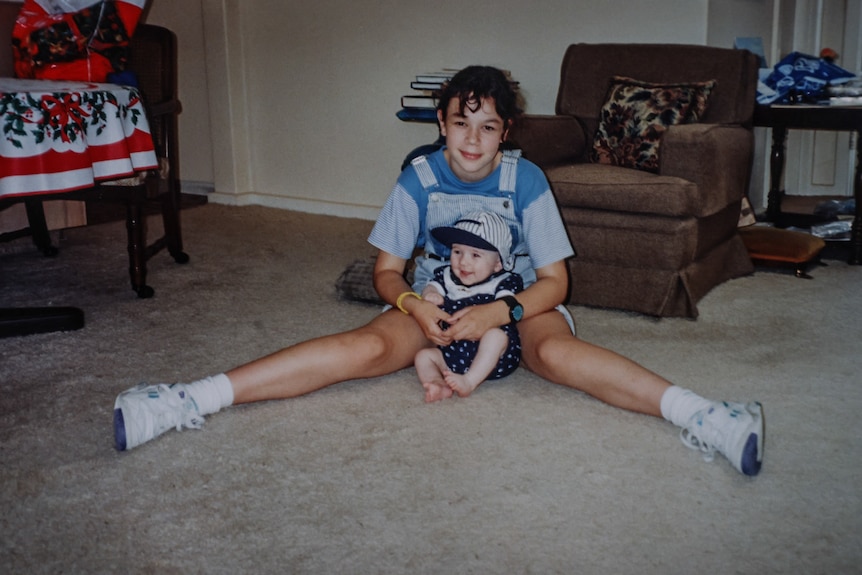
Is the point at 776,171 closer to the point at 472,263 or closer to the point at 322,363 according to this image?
the point at 472,263

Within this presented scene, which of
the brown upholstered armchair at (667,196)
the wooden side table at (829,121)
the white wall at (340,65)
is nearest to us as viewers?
the brown upholstered armchair at (667,196)

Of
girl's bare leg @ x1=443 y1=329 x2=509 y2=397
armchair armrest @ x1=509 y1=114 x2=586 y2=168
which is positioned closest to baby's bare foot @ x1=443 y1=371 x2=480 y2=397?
girl's bare leg @ x1=443 y1=329 x2=509 y2=397

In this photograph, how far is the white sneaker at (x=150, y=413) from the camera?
1.59 m

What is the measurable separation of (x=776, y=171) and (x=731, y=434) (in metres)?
2.55

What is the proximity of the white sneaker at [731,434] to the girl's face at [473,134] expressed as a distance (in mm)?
687

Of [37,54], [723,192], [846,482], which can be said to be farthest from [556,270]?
[37,54]

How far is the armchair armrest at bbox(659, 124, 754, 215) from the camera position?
2.49 m

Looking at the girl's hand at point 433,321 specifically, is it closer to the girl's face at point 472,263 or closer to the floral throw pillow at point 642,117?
the girl's face at point 472,263

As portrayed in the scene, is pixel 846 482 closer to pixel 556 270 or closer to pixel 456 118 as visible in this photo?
→ pixel 556 270

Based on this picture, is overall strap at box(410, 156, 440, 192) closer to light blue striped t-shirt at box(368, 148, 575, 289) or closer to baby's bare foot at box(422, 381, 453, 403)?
light blue striped t-shirt at box(368, 148, 575, 289)

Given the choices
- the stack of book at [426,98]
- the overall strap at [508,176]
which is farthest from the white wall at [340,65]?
the overall strap at [508,176]

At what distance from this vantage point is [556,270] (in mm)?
1883

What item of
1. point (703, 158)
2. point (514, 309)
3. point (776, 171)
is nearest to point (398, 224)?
point (514, 309)

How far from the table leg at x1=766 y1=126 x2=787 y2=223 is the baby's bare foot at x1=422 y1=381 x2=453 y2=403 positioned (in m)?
2.49
